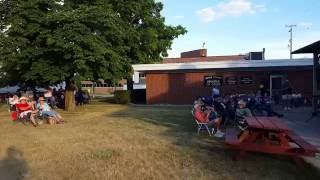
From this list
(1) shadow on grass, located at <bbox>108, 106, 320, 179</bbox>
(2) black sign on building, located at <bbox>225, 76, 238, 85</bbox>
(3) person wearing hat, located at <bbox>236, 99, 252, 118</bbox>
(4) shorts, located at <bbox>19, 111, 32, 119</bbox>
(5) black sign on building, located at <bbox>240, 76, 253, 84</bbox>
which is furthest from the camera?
(2) black sign on building, located at <bbox>225, 76, 238, 85</bbox>

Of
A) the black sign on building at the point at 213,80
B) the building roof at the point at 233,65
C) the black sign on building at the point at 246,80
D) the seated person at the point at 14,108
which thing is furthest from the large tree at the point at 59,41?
the black sign on building at the point at 246,80

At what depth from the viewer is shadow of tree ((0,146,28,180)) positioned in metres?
10.3

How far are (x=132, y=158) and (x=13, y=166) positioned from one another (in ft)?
8.14

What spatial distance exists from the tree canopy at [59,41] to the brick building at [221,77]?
21.3 ft

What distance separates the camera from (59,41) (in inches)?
1051

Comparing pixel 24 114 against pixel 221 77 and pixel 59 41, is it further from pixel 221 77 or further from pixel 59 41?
pixel 221 77

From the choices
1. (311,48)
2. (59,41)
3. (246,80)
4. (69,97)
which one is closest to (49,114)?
(59,41)

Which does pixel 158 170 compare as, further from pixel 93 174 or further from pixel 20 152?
pixel 20 152

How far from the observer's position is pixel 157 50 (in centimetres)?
4619

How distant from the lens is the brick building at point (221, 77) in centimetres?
3669

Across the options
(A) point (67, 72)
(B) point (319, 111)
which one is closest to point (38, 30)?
(A) point (67, 72)

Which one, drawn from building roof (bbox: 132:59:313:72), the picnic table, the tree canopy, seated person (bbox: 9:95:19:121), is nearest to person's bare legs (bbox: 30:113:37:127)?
seated person (bbox: 9:95:19:121)

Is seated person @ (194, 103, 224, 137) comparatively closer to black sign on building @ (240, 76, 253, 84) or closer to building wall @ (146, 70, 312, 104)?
building wall @ (146, 70, 312, 104)

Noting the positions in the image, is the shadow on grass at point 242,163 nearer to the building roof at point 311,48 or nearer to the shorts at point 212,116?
the shorts at point 212,116
